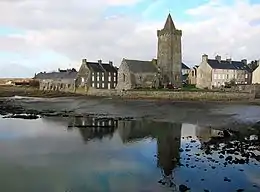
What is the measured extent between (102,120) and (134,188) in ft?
68.0

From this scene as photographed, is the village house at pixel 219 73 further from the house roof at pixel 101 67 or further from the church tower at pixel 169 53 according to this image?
the house roof at pixel 101 67

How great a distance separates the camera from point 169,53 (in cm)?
6400

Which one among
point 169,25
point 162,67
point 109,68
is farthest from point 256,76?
point 109,68

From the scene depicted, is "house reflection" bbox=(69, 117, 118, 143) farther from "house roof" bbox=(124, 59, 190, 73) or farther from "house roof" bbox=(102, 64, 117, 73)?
"house roof" bbox=(102, 64, 117, 73)

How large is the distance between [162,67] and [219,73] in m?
11.0

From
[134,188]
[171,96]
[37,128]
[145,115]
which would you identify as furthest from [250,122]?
[171,96]

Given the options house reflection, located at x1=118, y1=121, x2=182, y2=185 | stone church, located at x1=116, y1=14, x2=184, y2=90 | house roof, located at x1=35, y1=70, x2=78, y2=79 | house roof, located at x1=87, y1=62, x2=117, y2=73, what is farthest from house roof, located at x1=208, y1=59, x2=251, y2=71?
house reflection, located at x1=118, y1=121, x2=182, y2=185

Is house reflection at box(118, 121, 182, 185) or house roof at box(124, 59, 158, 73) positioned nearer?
house reflection at box(118, 121, 182, 185)

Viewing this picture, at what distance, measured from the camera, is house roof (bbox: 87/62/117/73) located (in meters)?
75.6

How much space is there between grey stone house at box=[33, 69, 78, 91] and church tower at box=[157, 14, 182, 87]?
20.1m

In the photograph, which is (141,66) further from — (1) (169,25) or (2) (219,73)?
(2) (219,73)

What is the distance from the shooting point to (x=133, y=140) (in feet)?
71.6

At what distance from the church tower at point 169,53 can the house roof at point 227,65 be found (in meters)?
6.70

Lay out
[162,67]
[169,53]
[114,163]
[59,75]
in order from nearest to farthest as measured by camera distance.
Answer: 1. [114,163]
2. [169,53]
3. [162,67]
4. [59,75]
